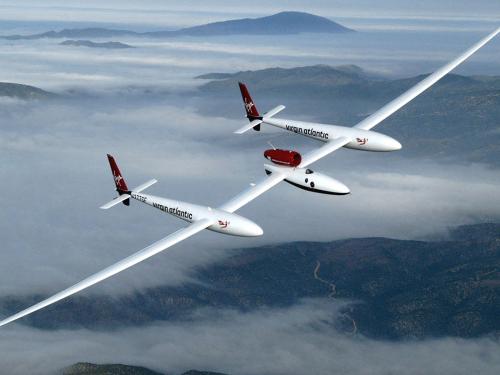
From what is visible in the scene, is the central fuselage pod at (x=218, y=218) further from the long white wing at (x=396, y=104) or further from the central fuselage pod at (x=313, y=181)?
the long white wing at (x=396, y=104)

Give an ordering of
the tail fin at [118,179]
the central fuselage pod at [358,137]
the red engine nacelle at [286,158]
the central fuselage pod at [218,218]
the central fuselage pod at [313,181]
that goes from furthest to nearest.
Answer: the central fuselage pod at [358,137] → the tail fin at [118,179] → the red engine nacelle at [286,158] → the central fuselage pod at [313,181] → the central fuselage pod at [218,218]

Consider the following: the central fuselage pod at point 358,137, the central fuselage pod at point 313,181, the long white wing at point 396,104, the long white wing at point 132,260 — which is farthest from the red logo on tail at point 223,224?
the long white wing at point 396,104

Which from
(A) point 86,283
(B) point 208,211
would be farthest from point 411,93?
(A) point 86,283

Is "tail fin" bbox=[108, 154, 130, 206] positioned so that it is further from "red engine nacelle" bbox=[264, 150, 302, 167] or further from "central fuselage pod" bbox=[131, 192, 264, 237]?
"red engine nacelle" bbox=[264, 150, 302, 167]

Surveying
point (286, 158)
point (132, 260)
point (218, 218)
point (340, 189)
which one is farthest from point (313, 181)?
point (132, 260)

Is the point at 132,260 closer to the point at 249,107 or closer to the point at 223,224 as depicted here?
the point at 223,224

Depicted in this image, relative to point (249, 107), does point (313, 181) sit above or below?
below

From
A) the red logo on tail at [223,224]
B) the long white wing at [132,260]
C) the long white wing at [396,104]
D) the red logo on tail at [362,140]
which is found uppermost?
the long white wing at [396,104]
